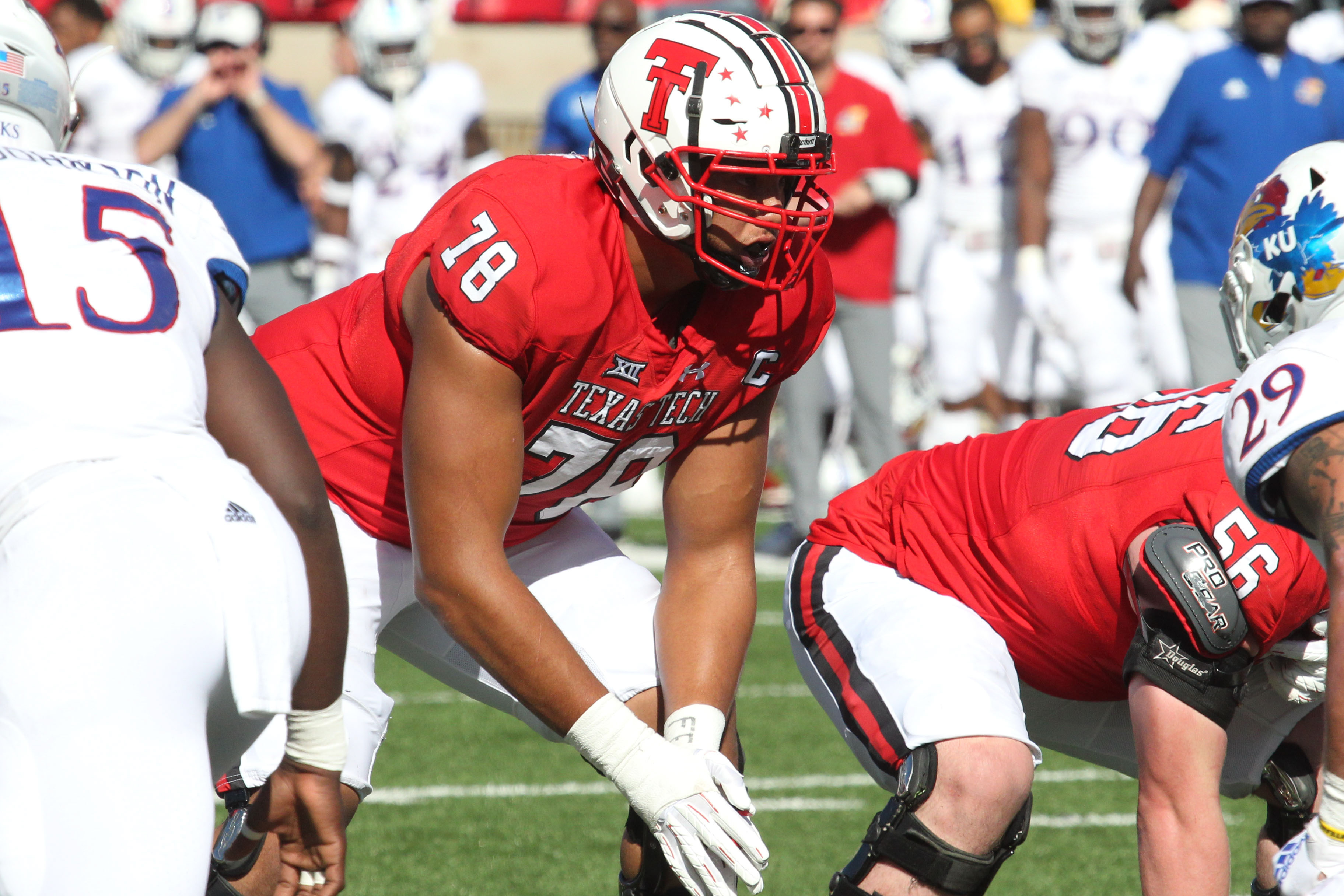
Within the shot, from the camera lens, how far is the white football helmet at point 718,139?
8.54ft

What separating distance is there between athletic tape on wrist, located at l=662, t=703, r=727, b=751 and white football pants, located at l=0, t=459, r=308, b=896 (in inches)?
41.1

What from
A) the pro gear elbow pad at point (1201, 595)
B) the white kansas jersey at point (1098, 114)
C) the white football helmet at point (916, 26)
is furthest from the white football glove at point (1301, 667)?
the white football helmet at point (916, 26)

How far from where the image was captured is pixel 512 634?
2578mm

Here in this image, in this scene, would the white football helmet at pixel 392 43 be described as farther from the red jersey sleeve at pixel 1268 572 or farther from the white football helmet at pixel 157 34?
the red jersey sleeve at pixel 1268 572

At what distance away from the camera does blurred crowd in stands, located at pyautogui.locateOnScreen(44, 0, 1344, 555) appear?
21.0 ft

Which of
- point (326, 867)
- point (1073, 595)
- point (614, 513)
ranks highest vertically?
point (1073, 595)

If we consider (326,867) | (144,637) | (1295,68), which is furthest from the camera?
(1295,68)

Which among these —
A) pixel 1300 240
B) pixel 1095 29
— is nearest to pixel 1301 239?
pixel 1300 240

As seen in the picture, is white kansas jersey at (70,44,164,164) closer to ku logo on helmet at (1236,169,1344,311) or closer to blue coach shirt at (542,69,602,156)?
blue coach shirt at (542,69,602,156)

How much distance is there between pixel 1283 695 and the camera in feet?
8.79

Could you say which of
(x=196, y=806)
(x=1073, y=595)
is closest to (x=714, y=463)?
(x=1073, y=595)

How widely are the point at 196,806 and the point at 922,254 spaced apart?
276 inches

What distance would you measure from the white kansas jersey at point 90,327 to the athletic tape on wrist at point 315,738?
389 mm

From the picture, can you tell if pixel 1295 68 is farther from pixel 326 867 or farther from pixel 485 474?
pixel 326 867
